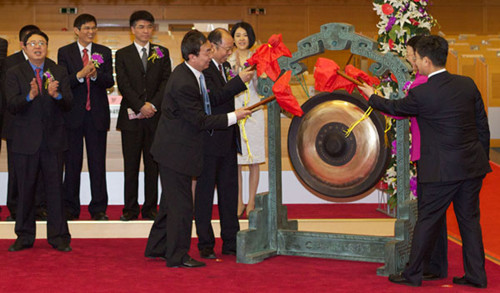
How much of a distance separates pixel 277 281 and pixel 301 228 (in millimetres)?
1504

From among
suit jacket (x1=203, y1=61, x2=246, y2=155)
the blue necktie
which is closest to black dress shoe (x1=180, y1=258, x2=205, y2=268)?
suit jacket (x1=203, y1=61, x2=246, y2=155)

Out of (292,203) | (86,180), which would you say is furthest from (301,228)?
(86,180)

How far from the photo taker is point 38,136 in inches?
172

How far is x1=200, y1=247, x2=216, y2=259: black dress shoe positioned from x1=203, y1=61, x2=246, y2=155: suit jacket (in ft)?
2.02

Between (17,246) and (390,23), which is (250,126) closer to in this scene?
(390,23)

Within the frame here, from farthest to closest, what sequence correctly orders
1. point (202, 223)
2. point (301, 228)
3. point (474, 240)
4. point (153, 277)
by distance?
point (301, 228) < point (202, 223) < point (153, 277) < point (474, 240)

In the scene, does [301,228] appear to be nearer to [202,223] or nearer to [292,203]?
[202,223]

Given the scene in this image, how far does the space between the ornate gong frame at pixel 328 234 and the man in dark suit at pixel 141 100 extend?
4.24ft

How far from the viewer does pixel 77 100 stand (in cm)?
522

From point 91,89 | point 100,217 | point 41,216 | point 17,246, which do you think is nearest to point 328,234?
point 100,217

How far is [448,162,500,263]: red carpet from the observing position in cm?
455

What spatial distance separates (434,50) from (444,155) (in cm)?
54

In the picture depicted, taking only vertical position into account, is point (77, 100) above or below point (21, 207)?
above

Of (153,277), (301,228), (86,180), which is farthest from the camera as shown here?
(86,180)
